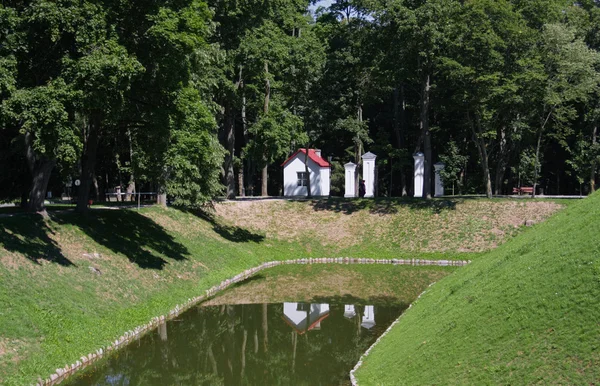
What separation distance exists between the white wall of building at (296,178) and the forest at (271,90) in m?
3.21

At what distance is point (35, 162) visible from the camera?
25922mm

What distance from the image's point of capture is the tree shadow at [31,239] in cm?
2078

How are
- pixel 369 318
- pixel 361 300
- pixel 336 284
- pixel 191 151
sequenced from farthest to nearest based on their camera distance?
1. pixel 336 284
2. pixel 191 151
3. pixel 361 300
4. pixel 369 318

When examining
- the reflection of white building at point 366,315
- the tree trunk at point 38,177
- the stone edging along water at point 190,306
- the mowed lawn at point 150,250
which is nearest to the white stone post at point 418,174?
the mowed lawn at point 150,250

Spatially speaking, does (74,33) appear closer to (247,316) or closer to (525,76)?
(247,316)

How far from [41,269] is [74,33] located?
8264 mm

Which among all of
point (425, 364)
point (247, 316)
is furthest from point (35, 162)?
point (425, 364)

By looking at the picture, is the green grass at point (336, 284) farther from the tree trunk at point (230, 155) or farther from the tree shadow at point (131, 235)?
the tree trunk at point (230, 155)

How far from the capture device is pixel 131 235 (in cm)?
2916

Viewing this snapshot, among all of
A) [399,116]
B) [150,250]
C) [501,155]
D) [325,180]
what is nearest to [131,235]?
[150,250]

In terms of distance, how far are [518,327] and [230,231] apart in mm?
29540

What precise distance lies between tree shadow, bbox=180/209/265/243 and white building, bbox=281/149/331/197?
46.0 feet

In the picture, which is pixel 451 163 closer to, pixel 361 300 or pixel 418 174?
pixel 418 174

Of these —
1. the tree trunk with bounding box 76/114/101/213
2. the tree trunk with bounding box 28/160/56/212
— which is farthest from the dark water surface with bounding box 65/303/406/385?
the tree trunk with bounding box 76/114/101/213
